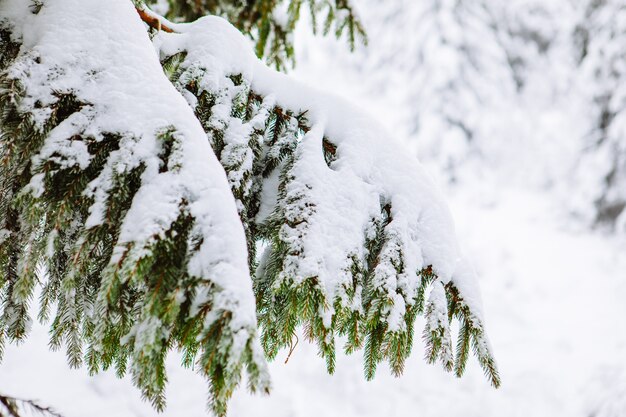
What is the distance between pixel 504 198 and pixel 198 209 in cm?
1077

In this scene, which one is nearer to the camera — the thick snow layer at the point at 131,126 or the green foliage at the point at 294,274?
the thick snow layer at the point at 131,126

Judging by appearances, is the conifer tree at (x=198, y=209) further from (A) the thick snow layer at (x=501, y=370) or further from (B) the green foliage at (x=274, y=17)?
(A) the thick snow layer at (x=501, y=370)

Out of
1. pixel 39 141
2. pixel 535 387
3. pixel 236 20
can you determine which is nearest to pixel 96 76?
pixel 39 141

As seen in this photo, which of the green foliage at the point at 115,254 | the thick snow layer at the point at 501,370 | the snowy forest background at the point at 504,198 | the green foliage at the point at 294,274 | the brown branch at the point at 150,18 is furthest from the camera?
the snowy forest background at the point at 504,198

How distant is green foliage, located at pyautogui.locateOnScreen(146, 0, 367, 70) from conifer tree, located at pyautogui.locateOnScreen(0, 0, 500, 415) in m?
1.25

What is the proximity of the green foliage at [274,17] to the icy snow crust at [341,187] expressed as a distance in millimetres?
1167

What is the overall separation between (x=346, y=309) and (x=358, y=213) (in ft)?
A: 1.03

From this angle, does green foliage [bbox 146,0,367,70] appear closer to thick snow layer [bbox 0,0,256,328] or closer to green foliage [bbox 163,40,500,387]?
green foliage [bbox 163,40,500,387]

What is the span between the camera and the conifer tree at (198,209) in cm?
100

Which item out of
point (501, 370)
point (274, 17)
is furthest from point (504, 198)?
point (274, 17)

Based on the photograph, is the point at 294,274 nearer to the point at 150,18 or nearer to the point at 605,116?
the point at 150,18

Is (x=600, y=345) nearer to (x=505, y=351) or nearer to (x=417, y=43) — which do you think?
(x=505, y=351)

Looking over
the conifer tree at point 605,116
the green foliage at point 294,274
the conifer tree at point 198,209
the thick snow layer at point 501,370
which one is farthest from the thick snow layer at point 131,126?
the conifer tree at point 605,116

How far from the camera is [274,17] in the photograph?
3.03m
